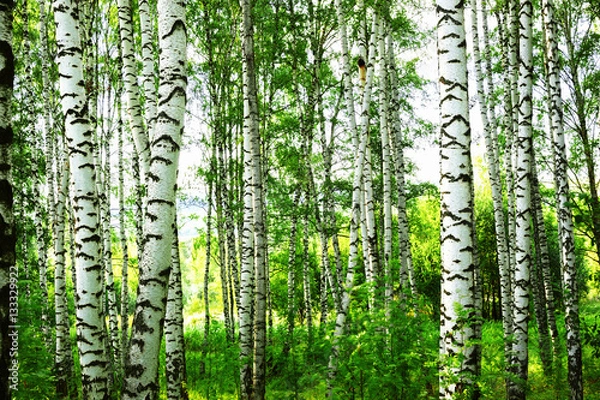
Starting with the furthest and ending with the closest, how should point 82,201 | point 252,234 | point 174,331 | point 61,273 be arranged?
1. point 61,273
2. point 252,234
3. point 174,331
4. point 82,201

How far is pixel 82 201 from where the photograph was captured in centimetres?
420

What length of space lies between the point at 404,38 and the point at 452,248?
11078mm

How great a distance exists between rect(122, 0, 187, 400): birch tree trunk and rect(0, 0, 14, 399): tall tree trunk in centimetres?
119

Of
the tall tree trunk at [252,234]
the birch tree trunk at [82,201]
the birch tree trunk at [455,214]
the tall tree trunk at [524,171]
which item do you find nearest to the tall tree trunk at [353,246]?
the tall tree trunk at [252,234]

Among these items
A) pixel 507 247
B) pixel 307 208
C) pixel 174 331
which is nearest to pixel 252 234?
pixel 174 331

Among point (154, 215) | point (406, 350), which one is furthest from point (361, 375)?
point (154, 215)

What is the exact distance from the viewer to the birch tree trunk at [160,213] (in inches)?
116

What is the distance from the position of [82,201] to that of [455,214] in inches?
133

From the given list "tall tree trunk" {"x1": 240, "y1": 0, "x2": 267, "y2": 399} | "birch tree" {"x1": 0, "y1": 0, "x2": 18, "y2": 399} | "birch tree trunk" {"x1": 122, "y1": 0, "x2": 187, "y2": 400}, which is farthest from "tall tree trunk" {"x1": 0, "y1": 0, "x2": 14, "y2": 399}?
"tall tree trunk" {"x1": 240, "y1": 0, "x2": 267, "y2": 399}

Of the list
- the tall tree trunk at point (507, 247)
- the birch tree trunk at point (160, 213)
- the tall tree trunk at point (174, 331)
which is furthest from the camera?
the tall tree trunk at point (507, 247)

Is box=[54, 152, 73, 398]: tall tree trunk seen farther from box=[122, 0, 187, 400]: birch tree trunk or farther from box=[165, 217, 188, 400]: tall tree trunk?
box=[122, 0, 187, 400]: birch tree trunk

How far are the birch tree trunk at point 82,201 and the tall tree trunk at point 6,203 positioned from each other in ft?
7.83

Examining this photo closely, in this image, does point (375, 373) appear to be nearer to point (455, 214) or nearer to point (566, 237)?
point (455, 214)

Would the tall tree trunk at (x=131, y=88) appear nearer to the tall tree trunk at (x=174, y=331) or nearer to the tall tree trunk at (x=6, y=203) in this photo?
the tall tree trunk at (x=174, y=331)
